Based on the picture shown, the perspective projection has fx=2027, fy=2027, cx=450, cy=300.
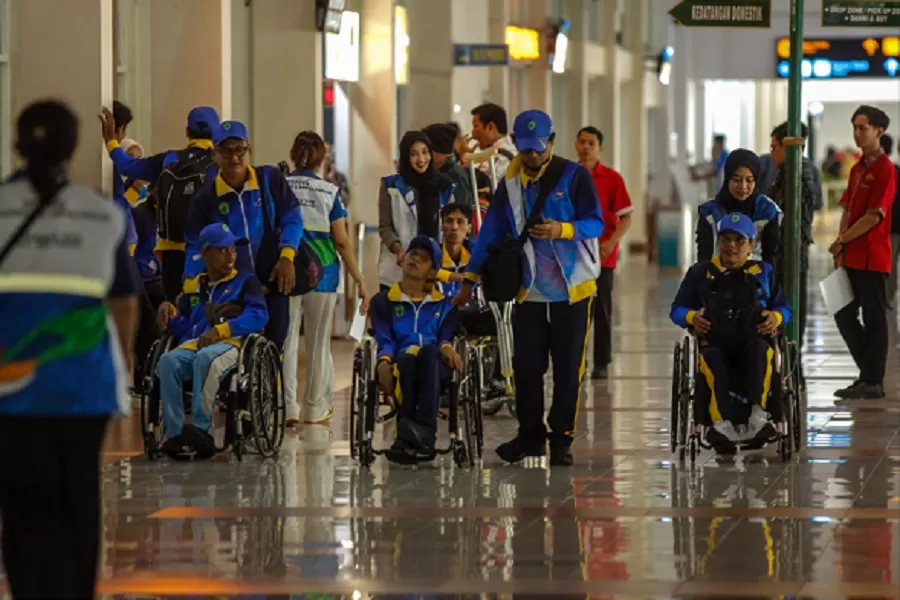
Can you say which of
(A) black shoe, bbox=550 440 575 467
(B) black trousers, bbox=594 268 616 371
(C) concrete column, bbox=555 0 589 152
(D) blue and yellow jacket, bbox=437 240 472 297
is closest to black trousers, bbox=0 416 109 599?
(A) black shoe, bbox=550 440 575 467

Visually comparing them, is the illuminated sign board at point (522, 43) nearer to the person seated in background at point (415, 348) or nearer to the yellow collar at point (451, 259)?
the yellow collar at point (451, 259)

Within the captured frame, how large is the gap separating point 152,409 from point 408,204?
2.66 m

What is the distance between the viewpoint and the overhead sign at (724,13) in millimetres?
12664

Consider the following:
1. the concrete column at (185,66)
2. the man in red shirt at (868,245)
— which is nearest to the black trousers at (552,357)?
the man in red shirt at (868,245)

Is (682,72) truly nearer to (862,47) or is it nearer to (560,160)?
(862,47)

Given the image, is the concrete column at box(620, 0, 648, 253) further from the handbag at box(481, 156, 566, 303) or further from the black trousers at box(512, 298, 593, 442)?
the handbag at box(481, 156, 566, 303)

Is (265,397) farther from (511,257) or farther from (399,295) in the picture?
(511,257)

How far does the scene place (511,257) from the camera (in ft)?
33.4

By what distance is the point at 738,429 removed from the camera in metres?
10.4

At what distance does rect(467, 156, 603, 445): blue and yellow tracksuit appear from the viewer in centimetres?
1032

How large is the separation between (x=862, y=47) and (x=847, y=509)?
25.7 meters

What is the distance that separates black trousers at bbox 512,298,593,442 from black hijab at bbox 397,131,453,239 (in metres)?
2.18

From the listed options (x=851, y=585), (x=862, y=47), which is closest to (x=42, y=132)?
(x=851, y=585)

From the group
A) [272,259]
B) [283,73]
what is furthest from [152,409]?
[283,73]
